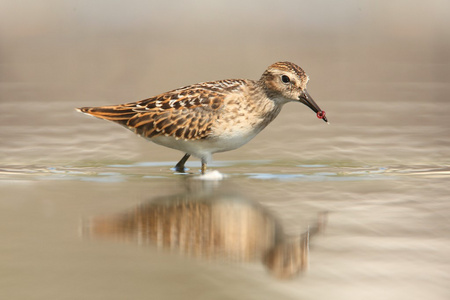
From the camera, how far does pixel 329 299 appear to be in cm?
698

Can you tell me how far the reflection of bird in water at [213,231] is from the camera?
8.20m

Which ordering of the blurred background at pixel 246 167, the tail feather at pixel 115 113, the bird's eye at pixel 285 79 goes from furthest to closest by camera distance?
the tail feather at pixel 115 113, the bird's eye at pixel 285 79, the blurred background at pixel 246 167

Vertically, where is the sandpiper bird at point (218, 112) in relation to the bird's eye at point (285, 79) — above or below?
below

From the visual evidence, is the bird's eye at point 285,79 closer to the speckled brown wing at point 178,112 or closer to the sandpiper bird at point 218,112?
the sandpiper bird at point 218,112

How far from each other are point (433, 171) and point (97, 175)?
4.56 metres

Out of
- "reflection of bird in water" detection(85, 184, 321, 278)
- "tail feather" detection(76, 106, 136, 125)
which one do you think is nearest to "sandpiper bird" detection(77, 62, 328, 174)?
"tail feather" detection(76, 106, 136, 125)

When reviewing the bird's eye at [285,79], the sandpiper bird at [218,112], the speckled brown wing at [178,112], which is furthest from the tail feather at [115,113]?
the bird's eye at [285,79]

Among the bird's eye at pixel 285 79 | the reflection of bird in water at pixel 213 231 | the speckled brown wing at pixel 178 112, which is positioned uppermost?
the bird's eye at pixel 285 79

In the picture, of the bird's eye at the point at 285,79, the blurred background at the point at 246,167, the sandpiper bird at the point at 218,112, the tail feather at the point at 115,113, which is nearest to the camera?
the blurred background at the point at 246,167

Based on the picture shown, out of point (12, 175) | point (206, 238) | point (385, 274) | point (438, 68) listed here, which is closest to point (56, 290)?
point (206, 238)

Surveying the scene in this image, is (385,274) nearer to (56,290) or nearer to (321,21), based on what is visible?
(56,290)

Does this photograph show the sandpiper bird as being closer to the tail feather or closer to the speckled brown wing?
the speckled brown wing

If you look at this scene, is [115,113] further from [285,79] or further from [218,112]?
[285,79]

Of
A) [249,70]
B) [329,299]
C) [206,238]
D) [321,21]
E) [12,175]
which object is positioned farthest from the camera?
[321,21]
